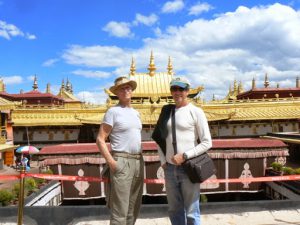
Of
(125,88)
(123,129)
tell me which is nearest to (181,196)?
(123,129)

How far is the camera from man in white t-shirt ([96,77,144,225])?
4.52m

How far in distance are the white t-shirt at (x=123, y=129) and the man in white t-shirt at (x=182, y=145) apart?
33cm

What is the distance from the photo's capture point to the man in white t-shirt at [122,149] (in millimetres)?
4520

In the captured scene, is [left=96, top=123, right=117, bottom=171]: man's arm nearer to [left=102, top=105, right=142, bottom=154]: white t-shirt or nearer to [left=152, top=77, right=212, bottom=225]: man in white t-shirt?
[left=102, top=105, right=142, bottom=154]: white t-shirt

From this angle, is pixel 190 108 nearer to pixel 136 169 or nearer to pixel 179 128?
pixel 179 128

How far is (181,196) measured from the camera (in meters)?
4.51

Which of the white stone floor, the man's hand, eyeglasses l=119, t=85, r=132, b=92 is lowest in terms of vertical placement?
the white stone floor

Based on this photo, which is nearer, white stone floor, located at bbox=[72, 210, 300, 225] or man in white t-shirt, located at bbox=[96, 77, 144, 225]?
man in white t-shirt, located at bbox=[96, 77, 144, 225]

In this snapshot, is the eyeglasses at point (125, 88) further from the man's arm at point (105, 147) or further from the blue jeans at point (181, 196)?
the blue jeans at point (181, 196)

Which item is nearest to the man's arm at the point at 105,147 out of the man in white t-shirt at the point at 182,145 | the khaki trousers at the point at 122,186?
the khaki trousers at the point at 122,186

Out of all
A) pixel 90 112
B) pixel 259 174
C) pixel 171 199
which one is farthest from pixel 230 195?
pixel 90 112

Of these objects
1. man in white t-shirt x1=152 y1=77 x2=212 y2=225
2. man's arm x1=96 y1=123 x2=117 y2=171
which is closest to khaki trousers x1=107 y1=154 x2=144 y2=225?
man's arm x1=96 y1=123 x2=117 y2=171

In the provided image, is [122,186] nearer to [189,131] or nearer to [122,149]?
[122,149]

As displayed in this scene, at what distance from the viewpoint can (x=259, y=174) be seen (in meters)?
13.6
